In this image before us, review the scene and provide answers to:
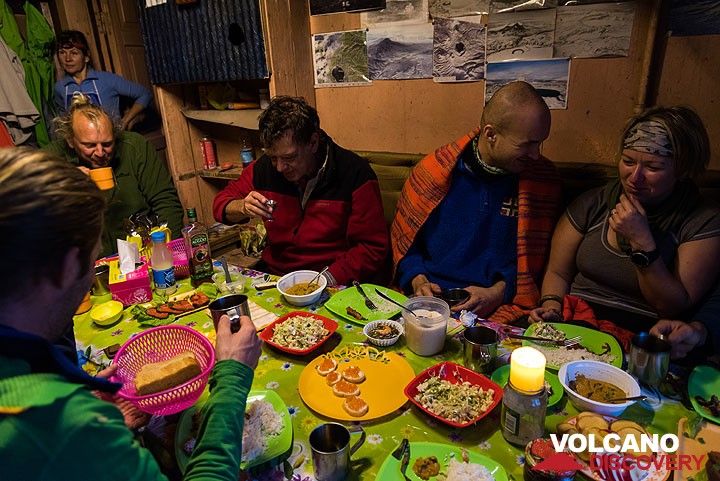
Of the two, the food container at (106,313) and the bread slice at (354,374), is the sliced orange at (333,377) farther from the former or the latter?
the food container at (106,313)

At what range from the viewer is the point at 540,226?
202cm

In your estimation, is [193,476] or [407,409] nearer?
[193,476]

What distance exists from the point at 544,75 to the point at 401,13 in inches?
35.4

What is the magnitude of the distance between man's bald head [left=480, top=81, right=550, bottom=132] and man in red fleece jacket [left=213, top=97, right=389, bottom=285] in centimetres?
66

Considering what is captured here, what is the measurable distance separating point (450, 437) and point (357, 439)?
21 cm

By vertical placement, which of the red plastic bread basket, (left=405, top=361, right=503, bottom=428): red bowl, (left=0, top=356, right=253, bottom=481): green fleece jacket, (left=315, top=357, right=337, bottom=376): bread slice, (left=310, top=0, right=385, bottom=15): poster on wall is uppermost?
(left=310, top=0, right=385, bottom=15): poster on wall

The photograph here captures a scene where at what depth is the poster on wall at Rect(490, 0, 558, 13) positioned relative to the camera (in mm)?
2189

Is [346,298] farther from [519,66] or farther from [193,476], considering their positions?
[519,66]

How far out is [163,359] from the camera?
1248 millimetres

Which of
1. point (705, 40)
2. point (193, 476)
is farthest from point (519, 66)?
point (193, 476)

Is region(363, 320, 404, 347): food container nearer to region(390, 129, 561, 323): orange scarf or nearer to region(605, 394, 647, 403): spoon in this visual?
region(605, 394, 647, 403): spoon

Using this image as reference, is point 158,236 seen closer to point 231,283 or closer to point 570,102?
point 231,283

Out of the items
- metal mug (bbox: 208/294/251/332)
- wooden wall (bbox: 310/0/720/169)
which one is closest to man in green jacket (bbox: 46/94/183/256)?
wooden wall (bbox: 310/0/720/169)

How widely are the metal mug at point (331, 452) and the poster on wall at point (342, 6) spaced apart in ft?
8.03
